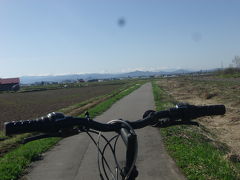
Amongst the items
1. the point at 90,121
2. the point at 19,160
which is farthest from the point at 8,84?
the point at 90,121

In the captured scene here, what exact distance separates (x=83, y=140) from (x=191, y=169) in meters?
5.73

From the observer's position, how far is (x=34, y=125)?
2299mm


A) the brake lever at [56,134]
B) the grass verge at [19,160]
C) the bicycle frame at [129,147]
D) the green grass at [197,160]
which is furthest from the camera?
the grass verge at [19,160]

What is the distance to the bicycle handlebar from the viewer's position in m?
2.29

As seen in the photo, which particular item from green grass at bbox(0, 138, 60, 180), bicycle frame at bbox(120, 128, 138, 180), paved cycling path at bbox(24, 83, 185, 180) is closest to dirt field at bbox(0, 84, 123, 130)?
green grass at bbox(0, 138, 60, 180)

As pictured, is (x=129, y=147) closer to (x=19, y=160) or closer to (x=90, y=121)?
(x=90, y=121)

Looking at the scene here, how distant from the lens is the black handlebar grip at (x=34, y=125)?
89.8 inches

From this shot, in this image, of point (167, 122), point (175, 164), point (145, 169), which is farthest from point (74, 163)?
point (167, 122)

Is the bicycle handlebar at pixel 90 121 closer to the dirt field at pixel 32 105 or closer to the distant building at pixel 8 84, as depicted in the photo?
the dirt field at pixel 32 105

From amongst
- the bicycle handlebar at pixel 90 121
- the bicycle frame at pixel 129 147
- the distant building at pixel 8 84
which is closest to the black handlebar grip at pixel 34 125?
the bicycle handlebar at pixel 90 121

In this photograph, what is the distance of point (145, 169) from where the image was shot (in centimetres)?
780

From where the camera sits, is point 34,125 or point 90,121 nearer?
point 34,125

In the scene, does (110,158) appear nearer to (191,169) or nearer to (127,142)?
(191,169)

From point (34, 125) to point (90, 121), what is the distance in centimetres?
42
